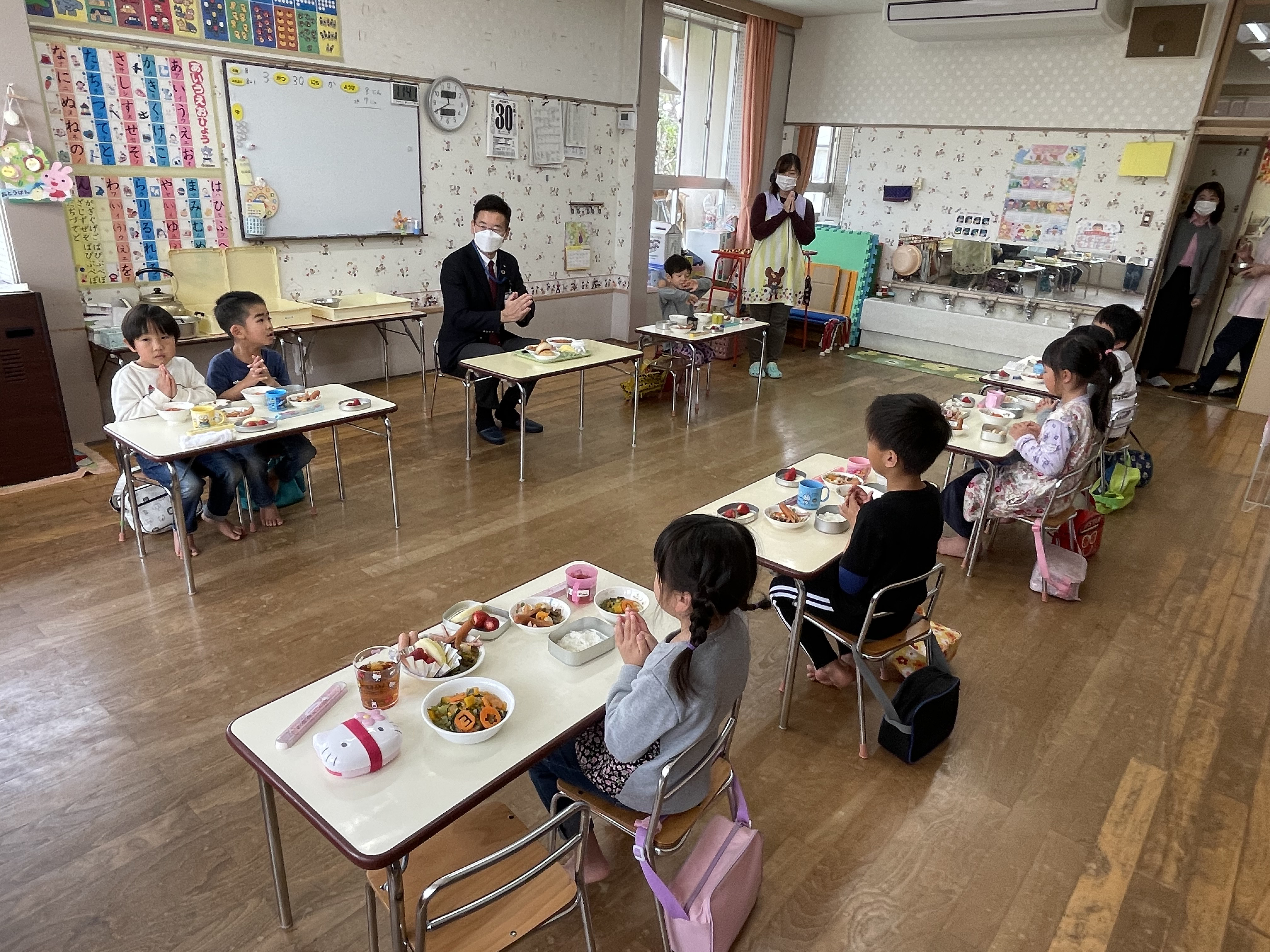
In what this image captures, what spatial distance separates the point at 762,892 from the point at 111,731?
2.12 meters

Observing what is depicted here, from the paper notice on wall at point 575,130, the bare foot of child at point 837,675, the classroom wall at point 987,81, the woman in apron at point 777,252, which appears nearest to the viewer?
the bare foot of child at point 837,675

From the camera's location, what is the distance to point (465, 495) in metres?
4.55

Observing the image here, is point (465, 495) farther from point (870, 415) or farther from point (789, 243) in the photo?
point (789, 243)

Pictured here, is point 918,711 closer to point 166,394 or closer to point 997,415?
point 997,415

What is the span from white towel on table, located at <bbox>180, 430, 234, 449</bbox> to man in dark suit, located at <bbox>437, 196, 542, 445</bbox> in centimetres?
195

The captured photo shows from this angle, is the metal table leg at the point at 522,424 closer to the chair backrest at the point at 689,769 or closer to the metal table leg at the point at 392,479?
the metal table leg at the point at 392,479

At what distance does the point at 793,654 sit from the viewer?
2768 millimetres

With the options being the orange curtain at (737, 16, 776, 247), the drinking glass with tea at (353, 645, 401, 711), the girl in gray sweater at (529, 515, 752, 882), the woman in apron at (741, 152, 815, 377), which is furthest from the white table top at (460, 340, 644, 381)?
the orange curtain at (737, 16, 776, 247)

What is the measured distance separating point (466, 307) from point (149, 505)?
2.24 m

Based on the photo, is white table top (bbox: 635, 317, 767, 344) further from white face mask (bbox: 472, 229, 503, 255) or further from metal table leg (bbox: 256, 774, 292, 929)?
metal table leg (bbox: 256, 774, 292, 929)

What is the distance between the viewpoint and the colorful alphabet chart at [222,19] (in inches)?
177

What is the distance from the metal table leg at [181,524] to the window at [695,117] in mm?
6148

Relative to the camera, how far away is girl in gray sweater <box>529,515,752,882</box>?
63.9 inches

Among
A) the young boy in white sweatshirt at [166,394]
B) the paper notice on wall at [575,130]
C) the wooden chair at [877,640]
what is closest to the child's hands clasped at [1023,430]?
the wooden chair at [877,640]
